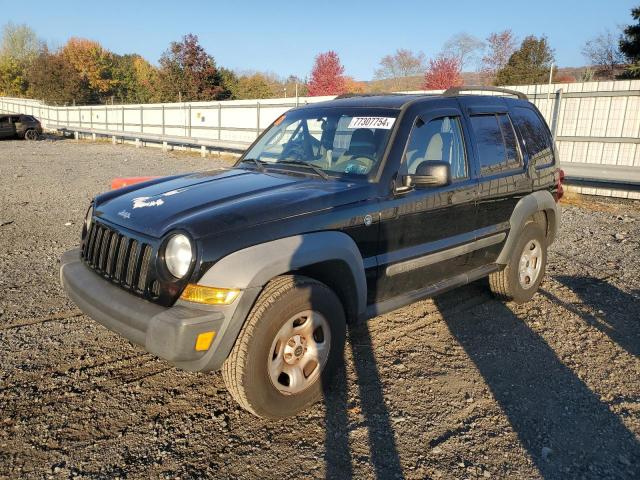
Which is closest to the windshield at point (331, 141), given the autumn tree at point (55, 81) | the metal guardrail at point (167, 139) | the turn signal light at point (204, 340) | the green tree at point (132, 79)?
the turn signal light at point (204, 340)

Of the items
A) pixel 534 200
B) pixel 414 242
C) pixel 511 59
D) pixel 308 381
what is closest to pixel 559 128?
pixel 534 200

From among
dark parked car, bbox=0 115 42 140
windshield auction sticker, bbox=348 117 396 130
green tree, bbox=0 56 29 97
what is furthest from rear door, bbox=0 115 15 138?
green tree, bbox=0 56 29 97

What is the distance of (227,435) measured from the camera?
295 centimetres

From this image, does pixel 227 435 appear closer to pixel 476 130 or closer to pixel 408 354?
pixel 408 354

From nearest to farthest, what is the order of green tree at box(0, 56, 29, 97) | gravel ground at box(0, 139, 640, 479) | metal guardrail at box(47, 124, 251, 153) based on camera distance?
1. gravel ground at box(0, 139, 640, 479)
2. metal guardrail at box(47, 124, 251, 153)
3. green tree at box(0, 56, 29, 97)

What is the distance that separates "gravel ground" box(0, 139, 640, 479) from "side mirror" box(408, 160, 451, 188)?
1.38m

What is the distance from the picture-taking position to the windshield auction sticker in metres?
3.74

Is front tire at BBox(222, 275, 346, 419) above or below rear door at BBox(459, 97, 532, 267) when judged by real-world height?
below

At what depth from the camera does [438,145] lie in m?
3.98

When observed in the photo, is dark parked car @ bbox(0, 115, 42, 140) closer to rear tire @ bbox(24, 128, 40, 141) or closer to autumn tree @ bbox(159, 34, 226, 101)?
rear tire @ bbox(24, 128, 40, 141)

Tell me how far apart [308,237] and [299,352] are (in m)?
0.71

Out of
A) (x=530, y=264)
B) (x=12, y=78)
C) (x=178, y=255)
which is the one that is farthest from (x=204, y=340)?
(x=12, y=78)

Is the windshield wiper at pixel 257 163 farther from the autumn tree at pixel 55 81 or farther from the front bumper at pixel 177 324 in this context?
the autumn tree at pixel 55 81

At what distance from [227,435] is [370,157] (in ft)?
6.84
